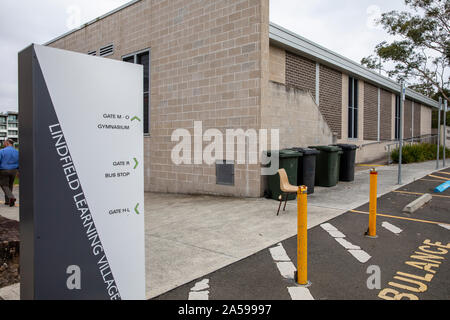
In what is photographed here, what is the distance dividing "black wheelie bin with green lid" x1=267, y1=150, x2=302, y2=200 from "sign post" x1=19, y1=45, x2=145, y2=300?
6.14 meters

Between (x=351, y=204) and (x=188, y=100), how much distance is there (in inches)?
228

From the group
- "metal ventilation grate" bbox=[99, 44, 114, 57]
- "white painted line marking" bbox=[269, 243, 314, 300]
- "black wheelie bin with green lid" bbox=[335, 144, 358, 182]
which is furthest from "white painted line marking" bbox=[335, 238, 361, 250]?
"metal ventilation grate" bbox=[99, 44, 114, 57]

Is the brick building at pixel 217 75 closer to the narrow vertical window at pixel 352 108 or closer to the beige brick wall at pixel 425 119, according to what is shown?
the narrow vertical window at pixel 352 108

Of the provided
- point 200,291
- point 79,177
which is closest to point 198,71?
point 200,291

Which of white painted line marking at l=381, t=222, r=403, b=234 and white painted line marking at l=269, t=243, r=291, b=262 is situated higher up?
white painted line marking at l=381, t=222, r=403, b=234

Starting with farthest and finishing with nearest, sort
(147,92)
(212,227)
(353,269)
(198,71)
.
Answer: (147,92), (198,71), (212,227), (353,269)

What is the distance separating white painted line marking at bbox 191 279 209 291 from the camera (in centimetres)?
353

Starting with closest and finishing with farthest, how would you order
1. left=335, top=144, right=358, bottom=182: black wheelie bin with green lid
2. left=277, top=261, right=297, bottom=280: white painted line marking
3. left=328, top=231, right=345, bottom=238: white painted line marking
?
left=277, top=261, right=297, bottom=280: white painted line marking, left=328, top=231, right=345, bottom=238: white painted line marking, left=335, top=144, right=358, bottom=182: black wheelie bin with green lid

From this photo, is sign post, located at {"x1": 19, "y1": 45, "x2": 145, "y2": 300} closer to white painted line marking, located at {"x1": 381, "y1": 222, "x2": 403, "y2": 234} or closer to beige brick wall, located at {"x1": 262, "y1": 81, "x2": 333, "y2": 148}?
white painted line marking, located at {"x1": 381, "y1": 222, "x2": 403, "y2": 234}

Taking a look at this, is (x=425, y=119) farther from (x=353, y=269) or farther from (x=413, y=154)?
(x=353, y=269)

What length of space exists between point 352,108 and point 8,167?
1532 centimetres

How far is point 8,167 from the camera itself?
881cm

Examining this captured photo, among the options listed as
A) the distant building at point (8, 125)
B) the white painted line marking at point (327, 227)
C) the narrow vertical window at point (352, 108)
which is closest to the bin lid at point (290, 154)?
the white painted line marking at point (327, 227)

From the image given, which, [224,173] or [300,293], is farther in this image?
[224,173]
